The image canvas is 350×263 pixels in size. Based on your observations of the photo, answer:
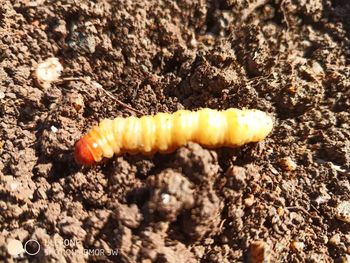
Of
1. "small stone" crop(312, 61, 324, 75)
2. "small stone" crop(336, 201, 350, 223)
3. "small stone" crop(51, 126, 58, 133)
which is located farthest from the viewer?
"small stone" crop(312, 61, 324, 75)

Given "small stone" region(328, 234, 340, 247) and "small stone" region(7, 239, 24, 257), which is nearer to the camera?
"small stone" region(7, 239, 24, 257)

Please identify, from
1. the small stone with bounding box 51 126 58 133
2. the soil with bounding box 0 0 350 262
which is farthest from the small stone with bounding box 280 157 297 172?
the small stone with bounding box 51 126 58 133

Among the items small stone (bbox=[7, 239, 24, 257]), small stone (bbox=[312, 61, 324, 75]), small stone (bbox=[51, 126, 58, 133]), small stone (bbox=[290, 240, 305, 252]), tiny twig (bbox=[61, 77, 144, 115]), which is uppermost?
small stone (bbox=[312, 61, 324, 75])

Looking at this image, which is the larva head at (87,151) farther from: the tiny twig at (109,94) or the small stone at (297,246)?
the small stone at (297,246)

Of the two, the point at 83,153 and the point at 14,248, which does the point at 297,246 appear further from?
the point at 14,248

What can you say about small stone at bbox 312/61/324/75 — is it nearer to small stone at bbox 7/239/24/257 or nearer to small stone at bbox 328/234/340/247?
small stone at bbox 328/234/340/247

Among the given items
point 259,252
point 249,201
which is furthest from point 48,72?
point 259,252
